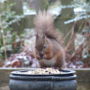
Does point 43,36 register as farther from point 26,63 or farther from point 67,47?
point 67,47

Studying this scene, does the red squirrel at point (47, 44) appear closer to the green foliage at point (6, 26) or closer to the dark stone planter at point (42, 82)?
the dark stone planter at point (42, 82)

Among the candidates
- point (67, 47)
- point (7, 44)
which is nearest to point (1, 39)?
point (7, 44)

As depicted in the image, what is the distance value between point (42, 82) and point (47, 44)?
30 centimetres

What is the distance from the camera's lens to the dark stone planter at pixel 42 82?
7.18 feet

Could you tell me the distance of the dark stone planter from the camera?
2189 mm

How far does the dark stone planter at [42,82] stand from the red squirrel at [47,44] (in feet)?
0.67

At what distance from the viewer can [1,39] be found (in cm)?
527

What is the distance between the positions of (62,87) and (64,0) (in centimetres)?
349

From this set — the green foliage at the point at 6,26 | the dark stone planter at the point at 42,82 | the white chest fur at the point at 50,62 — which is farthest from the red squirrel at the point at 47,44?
the green foliage at the point at 6,26

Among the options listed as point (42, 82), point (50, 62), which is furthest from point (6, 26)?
point (42, 82)

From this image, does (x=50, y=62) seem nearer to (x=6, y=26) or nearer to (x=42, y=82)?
(x=42, y=82)

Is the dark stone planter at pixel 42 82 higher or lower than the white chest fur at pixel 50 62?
lower

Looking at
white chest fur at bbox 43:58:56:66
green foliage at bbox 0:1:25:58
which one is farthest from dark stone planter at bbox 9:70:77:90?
green foliage at bbox 0:1:25:58

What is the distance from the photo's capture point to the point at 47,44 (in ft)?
7.79
